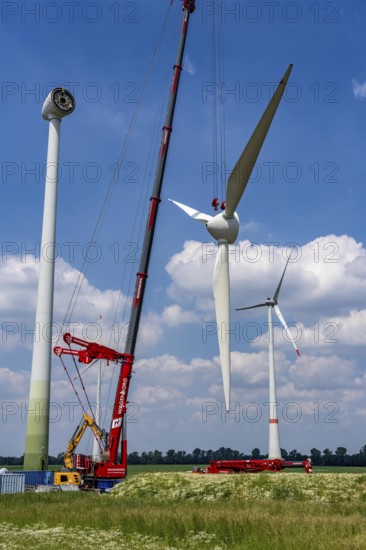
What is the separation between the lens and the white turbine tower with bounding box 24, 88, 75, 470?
175 feet

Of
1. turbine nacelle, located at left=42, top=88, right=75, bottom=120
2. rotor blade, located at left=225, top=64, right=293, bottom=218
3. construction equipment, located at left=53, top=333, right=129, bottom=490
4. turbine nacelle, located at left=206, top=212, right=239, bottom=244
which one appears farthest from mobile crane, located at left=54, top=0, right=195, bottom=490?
turbine nacelle, located at left=42, top=88, right=75, bottom=120

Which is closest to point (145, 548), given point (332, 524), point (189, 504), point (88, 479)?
point (332, 524)

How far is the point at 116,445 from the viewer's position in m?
45.8

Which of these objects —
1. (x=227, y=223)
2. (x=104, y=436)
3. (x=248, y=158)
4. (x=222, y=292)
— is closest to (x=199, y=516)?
(x=222, y=292)

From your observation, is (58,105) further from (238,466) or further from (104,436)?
(238,466)

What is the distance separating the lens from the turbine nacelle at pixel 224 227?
1512 inches

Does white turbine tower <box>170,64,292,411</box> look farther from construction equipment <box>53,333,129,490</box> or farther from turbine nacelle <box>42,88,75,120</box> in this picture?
turbine nacelle <box>42,88,75,120</box>

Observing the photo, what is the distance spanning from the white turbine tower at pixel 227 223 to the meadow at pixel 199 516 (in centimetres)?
514

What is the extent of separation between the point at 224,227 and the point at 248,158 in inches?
189

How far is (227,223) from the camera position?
3841 cm

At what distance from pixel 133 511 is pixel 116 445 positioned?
67.6 ft

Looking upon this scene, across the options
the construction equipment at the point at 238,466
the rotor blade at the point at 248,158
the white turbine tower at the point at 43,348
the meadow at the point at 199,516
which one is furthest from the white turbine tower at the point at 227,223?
the white turbine tower at the point at 43,348

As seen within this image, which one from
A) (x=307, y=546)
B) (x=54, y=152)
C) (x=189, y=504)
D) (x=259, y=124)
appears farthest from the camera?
(x=54, y=152)

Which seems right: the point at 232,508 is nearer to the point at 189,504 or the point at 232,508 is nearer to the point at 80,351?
the point at 189,504
